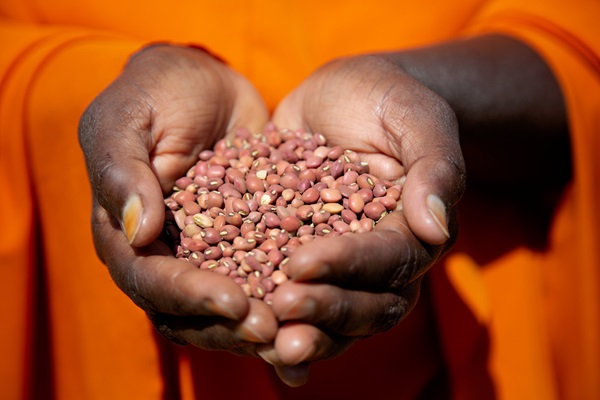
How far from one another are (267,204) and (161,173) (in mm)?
203

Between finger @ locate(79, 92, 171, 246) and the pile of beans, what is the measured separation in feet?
0.46

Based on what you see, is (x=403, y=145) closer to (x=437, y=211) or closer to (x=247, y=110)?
(x=437, y=211)

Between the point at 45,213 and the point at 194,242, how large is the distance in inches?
17.8

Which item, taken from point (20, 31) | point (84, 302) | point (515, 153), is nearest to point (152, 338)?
point (84, 302)

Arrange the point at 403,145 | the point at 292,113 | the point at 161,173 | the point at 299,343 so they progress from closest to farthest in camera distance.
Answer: the point at 299,343
the point at 403,145
the point at 161,173
the point at 292,113

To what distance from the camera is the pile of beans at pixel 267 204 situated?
1.02 meters

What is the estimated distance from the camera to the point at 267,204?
1153 mm

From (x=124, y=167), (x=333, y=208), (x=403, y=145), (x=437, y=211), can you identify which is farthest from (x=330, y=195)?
(x=124, y=167)

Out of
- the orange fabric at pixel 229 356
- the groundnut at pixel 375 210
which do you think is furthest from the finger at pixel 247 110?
the groundnut at pixel 375 210

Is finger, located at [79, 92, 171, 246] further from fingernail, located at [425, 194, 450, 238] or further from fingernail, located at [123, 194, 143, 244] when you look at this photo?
fingernail, located at [425, 194, 450, 238]

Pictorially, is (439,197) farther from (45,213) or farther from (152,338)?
(45,213)

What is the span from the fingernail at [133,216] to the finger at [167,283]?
0.05 metres

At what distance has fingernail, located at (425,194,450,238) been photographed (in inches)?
35.7

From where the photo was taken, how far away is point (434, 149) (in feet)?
3.20
